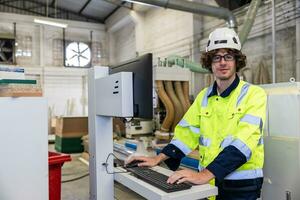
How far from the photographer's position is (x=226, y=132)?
1485mm

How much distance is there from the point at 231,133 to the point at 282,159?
2.74 ft

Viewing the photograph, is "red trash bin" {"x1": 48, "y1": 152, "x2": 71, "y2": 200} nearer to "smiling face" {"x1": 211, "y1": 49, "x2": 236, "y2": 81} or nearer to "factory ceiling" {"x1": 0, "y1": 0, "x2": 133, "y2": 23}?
"smiling face" {"x1": 211, "y1": 49, "x2": 236, "y2": 81}

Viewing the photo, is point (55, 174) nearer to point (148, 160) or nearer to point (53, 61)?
point (148, 160)

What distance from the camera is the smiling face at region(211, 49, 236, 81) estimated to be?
5.19 ft

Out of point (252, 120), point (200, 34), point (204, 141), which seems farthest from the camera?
point (200, 34)

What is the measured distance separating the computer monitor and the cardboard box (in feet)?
17.5

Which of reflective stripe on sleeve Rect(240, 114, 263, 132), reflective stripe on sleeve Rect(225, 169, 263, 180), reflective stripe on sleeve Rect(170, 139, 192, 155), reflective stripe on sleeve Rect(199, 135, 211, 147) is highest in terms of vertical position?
reflective stripe on sleeve Rect(240, 114, 263, 132)

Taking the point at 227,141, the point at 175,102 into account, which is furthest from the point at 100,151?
the point at 175,102

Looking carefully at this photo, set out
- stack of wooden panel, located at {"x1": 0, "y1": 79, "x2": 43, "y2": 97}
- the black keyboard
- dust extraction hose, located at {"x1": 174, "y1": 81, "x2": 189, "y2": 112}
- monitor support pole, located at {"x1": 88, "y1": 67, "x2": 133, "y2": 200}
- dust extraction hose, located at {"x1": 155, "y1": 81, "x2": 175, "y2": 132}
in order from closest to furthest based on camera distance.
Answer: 1. the black keyboard
2. monitor support pole, located at {"x1": 88, "y1": 67, "x2": 133, "y2": 200}
3. stack of wooden panel, located at {"x1": 0, "y1": 79, "x2": 43, "y2": 97}
4. dust extraction hose, located at {"x1": 155, "y1": 81, "x2": 175, "y2": 132}
5. dust extraction hose, located at {"x1": 174, "y1": 81, "x2": 189, "y2": 112}

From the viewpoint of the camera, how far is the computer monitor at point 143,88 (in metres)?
1.41

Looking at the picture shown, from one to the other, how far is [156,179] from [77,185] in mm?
3249

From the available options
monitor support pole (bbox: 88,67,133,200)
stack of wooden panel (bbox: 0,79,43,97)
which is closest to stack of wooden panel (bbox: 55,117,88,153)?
stack of wooden panel (bbox: 0,79,43,97)

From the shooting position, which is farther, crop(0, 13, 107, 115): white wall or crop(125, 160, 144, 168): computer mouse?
crop(0, 13, 107, 115): white wall

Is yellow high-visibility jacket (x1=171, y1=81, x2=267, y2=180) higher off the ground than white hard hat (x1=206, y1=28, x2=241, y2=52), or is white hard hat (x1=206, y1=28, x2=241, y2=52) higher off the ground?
white hard hat (x1=206, y1=28, x2=241, y2=52)
